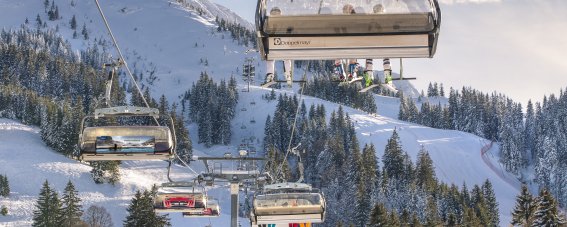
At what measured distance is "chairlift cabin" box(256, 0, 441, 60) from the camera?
313 inches

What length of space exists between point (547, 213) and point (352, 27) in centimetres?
3301

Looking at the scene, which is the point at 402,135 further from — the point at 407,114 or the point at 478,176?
the point at 407,114

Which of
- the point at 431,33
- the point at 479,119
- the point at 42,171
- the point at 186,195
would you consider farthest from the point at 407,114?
the point at 431,33

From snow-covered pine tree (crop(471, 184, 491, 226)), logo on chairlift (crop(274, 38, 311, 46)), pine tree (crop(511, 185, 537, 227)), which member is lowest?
snow-covered pine tree (crop(471, 184, 491, 226))

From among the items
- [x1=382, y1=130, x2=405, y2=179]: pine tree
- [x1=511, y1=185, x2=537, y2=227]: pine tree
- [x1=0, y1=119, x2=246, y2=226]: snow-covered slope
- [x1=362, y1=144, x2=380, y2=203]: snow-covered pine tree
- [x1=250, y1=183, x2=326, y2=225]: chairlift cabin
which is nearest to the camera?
[x1=250, y1=183, x2=326, y2=225]: chairlift cabin

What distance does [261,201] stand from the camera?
763 inches

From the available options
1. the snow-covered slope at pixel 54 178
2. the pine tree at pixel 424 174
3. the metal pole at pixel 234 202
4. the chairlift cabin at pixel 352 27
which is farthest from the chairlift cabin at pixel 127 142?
the pine tree at pixel 424 174

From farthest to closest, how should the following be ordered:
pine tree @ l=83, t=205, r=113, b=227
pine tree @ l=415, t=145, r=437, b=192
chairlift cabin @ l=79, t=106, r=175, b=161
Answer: pine tree @ l=415, t=145, r=437, b=192 < pine tree @ l=83, t=205, r=113, b=227 < chairlift cabin @ l=79, t=106, r=175, b=161

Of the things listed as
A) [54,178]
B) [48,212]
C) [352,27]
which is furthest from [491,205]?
[352,27]

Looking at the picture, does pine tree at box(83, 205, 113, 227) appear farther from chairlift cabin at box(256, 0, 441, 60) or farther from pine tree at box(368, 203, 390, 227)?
chairlift cabin at box(256, 0, 441, 60)

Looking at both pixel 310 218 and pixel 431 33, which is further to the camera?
pixel 310 218

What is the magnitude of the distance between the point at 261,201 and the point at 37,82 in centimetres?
14364

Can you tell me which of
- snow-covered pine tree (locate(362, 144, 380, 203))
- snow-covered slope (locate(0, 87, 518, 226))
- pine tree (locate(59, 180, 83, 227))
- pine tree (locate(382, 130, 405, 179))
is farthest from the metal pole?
pine tree (locate(382, 130, 405, 179))

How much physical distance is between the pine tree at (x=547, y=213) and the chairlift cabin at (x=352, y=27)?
3240 centimetres
